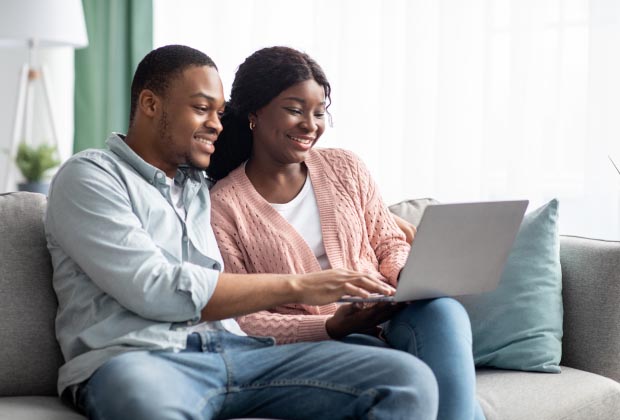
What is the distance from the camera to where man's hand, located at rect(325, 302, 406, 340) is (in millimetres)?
1828

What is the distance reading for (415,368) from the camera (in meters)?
1.55

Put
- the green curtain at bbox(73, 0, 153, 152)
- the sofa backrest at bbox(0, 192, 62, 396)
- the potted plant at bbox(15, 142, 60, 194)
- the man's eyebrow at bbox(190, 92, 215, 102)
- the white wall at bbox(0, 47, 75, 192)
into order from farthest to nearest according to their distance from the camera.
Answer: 1. the white wall at bbox(0, 47, 75, 192)
2. the green curtain at bbox(73, 0, 153, 152)
3. the potted plant at bbox(15, 142, 60, 194)
4. the man's eyebrow at bbox(190, 92, 215, 102)
5. the sofa backrest at bbox(0, 192, 62, 396)

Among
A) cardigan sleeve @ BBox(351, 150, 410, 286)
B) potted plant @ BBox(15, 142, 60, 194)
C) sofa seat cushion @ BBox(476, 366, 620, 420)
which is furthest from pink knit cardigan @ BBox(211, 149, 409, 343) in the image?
potted plant @ BBox(15, 142, 60, 194)

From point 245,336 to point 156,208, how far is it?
31cm

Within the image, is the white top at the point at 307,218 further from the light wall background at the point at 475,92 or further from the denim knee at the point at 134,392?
the light wall background at the point at 475,92

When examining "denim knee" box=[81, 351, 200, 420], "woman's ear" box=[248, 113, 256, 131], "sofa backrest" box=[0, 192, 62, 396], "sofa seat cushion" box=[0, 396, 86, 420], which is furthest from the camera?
"woman's ear" box=[248, 113, 256, 131]

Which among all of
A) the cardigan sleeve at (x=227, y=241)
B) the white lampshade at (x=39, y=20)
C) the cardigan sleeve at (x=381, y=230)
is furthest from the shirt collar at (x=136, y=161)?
the white lampshade at (x=39, y=20)

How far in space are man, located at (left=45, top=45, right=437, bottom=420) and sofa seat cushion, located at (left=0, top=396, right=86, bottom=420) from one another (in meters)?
0.03

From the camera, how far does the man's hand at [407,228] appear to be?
2.22 m

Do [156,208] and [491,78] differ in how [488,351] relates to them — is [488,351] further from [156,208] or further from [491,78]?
[491,78]

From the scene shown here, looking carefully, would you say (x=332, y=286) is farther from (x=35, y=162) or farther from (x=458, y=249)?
(x=35, y=162)

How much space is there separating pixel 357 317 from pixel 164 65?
66 centimetres

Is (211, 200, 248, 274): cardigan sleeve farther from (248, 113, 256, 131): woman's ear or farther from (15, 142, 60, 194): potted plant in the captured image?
(15, 142, 60, 194): potted plant

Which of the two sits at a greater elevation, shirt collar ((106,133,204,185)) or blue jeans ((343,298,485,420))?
shirt collar ((106,133,204,185))
